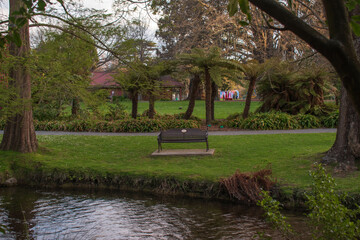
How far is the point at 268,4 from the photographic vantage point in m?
2.10

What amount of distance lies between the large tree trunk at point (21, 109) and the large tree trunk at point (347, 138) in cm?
768

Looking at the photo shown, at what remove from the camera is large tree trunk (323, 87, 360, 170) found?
826 centimetres

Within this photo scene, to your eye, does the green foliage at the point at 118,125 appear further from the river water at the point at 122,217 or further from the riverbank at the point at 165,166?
the river water at the point at 122,217

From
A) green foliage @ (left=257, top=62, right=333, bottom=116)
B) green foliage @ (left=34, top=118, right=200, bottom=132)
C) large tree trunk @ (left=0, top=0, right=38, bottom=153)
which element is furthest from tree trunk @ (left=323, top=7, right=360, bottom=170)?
green foliage @ (left=257, top=62, right=333, bottom=116)

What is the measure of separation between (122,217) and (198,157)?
3.92 meters

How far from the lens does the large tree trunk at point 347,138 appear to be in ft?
27.1

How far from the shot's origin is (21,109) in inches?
389

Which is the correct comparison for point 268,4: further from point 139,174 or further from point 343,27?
point 139,174

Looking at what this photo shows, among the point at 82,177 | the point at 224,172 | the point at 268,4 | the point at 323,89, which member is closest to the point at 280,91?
the point at 323,89

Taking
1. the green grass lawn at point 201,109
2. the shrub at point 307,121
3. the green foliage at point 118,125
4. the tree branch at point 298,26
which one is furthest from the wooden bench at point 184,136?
the green grass lawn at point 201,109

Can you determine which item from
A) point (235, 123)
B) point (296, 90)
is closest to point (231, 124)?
point (235, 123)

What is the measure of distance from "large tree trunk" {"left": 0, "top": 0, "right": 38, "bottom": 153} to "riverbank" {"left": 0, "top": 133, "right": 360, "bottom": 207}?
0.42 metres

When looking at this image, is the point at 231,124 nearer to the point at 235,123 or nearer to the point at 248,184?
the point at 235,123

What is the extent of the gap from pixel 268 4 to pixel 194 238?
16.5ft
